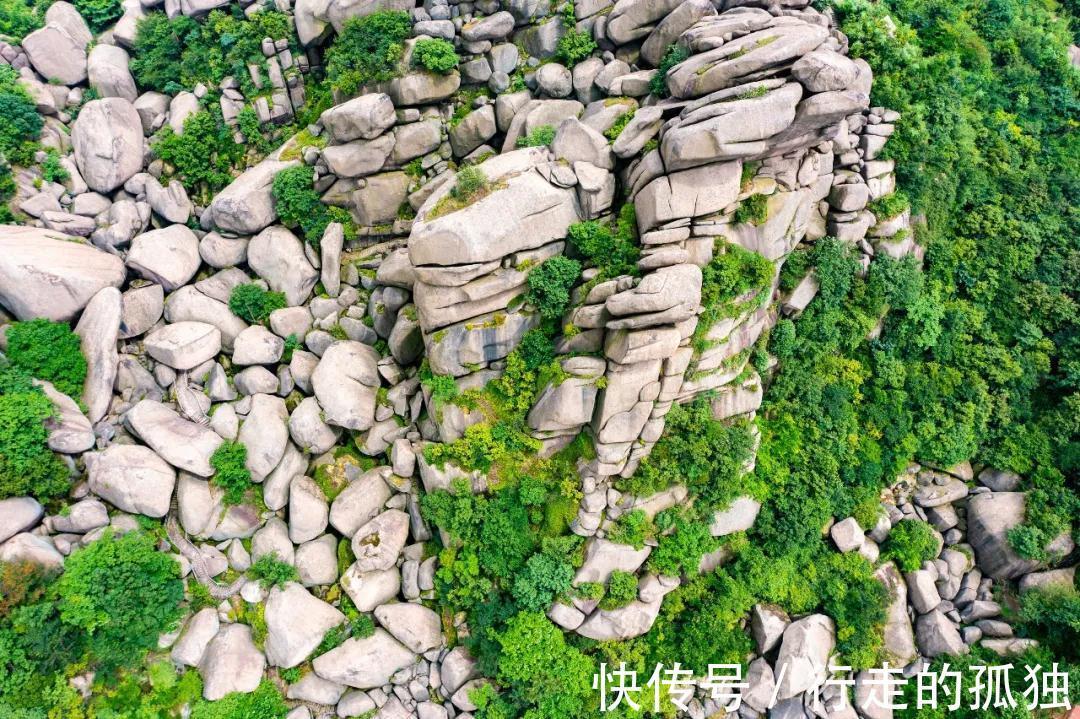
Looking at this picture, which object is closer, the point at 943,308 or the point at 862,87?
the point at 862,87

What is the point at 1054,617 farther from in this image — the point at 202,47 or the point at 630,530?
the point at 202,47

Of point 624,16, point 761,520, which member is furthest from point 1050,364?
point 624,16

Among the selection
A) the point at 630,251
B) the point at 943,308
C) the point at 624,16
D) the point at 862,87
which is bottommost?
the point at 943,308

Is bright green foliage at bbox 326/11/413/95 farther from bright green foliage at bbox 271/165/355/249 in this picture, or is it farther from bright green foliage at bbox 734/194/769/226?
bright green foliage at bbox 734/194/769/226

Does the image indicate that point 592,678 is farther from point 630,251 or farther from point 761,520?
point 630,251

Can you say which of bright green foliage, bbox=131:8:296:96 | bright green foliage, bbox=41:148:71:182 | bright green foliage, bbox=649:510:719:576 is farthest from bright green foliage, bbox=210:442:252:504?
bright green foliage, bbox=649:510:719:576

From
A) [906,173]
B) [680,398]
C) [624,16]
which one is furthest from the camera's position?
[906,173]

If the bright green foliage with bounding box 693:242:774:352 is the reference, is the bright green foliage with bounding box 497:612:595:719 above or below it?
below
